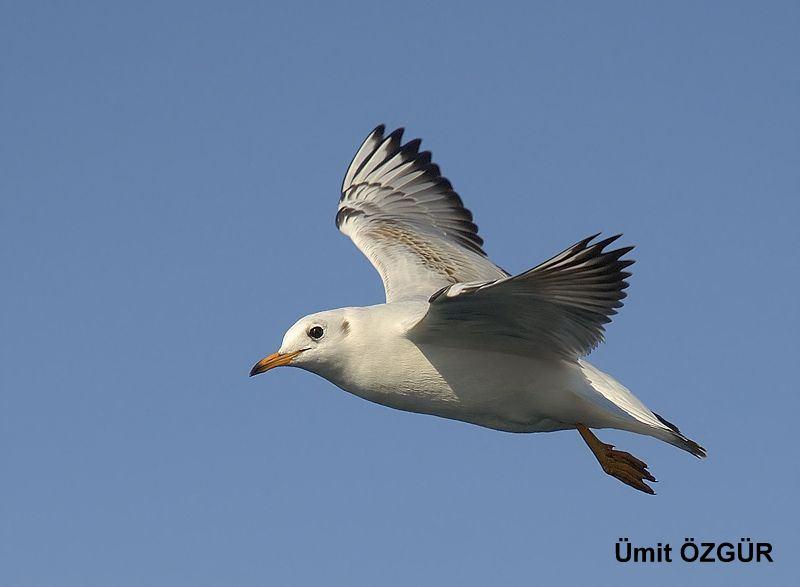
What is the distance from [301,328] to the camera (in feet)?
33.3

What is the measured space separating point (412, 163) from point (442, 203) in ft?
2.71

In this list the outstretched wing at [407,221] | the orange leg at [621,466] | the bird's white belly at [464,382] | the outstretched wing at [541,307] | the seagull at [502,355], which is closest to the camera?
the outstretched wing at [541,307]

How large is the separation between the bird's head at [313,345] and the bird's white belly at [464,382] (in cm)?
20

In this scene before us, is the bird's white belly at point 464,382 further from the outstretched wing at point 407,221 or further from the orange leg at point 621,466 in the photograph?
A: the outstretched wing at point 407,221

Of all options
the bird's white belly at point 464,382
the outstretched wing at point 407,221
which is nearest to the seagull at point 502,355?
the bird's white belly at point 464,382

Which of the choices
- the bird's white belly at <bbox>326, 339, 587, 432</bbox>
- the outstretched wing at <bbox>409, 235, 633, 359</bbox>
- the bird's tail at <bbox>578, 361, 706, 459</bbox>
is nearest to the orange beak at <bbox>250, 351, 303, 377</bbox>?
the bird's white belly at <bbox>326, 339, 587, 432</bbox>

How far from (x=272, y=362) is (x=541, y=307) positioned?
7.31 ft

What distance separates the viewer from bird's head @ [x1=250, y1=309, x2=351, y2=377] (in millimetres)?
10133

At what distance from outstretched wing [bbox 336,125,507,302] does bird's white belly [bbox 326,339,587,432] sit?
178cm

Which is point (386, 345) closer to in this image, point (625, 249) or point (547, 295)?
point (547, 295)

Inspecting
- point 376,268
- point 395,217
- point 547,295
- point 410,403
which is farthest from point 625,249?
point 395,217

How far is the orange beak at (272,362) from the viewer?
10.1 meters

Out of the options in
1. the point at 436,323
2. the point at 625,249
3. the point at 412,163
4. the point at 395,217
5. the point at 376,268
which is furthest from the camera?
the point at 412,163

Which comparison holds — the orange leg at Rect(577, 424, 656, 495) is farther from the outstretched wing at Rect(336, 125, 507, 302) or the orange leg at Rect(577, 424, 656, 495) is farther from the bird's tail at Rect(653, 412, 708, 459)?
the outstretched wing at Rect(336, 125, 507, 302)
